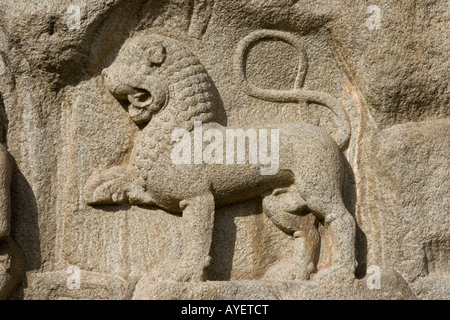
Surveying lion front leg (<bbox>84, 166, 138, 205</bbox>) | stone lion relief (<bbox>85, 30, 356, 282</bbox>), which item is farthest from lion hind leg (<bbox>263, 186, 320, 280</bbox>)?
lion front leg (<bbox>84, 166, 138, 205</bbox>)

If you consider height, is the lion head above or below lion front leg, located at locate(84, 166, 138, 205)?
above

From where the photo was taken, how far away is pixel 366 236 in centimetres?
368

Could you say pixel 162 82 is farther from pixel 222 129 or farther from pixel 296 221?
pixel 296 221

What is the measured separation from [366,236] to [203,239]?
0.69m

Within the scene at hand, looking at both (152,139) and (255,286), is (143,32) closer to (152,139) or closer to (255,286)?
(152,139)

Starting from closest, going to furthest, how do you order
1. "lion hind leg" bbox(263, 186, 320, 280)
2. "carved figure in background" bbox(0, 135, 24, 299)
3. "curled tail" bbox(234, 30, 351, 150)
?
1. "carved figure in background" bbox(0, 135, 24, 299)
2. "lion hind leg" bbox(263, 186, 320, 280)
3. "curled tail" bbox(234, 30, 351, 150)

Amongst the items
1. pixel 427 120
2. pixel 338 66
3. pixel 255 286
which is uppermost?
pixel 338 66

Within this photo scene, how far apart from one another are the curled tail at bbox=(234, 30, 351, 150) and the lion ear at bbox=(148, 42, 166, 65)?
1.08ft

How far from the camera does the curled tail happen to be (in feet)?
12.2

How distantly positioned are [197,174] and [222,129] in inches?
8.4

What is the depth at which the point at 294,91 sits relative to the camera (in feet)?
12.3

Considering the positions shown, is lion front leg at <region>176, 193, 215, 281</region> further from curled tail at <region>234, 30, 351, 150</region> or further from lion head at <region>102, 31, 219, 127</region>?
curled tail at <region>234, 30, 351, 150</region>

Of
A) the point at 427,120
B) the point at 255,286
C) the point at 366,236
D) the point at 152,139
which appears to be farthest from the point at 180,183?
the point at 427,120

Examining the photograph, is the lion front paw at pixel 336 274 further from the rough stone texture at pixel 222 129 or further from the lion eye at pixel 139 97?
the lion eye at pixel 139 97
